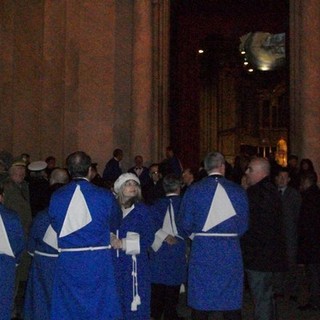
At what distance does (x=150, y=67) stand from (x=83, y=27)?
170 centimetres

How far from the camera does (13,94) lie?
18.5 meters

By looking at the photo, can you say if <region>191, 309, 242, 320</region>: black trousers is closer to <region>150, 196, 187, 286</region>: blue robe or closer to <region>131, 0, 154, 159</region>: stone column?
<region>150, 196, 187, 286</region>: blue robe

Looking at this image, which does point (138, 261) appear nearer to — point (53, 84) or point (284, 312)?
point (284, 312)

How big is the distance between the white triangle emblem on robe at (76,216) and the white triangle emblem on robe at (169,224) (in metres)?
2.65

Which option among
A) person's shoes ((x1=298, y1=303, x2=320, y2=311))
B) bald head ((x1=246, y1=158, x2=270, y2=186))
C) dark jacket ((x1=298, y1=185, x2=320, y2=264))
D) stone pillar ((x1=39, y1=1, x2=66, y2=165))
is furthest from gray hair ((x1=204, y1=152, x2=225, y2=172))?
stone pillar ((x1=39, y1=1, x2=66, y2=165))

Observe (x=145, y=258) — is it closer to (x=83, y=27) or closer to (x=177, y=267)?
(x=177, y=267)

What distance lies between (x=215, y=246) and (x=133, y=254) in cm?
78

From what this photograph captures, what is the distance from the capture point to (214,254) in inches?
289

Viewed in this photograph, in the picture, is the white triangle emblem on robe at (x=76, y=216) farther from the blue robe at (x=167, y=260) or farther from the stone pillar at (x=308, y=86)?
the stone pillar at (x=308, y=86)

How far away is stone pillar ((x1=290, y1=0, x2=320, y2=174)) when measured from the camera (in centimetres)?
1614

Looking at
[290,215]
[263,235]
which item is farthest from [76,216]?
[290,215]

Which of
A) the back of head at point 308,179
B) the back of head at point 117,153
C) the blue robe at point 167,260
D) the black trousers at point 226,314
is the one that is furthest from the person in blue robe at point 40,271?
the back of head at point 117,153

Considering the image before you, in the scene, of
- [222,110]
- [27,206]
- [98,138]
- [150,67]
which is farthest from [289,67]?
[222,110]

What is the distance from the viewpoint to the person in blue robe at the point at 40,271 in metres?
7.59
